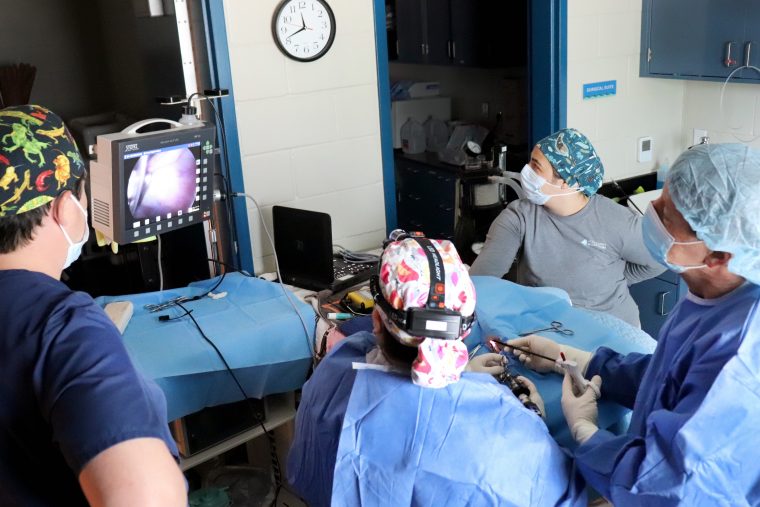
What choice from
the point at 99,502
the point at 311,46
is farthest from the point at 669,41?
the point at 99,502

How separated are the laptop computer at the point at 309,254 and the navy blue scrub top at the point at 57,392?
1440mm

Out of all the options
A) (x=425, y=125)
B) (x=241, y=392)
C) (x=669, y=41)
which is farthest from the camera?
(x=425, y=125)

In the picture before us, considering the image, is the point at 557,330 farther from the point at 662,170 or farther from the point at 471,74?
the point at 471,74

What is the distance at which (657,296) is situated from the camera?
3047 millimetres

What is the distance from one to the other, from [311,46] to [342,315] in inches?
41.7

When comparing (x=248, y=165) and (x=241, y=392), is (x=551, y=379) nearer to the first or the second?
(x=241, y=392)

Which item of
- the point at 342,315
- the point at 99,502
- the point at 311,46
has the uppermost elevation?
the point at 311,46

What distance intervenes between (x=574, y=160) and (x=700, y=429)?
1286 mm

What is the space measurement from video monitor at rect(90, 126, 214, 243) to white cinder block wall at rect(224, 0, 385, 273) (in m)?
0.65

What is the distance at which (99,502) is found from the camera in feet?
2.84

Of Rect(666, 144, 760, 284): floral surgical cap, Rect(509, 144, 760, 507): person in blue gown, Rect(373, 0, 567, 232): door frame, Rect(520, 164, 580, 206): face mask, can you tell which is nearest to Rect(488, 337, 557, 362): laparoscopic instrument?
Rect(509, 144, 760, 507): person in blue gown

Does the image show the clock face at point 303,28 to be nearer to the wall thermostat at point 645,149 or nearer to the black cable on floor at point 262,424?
the black cable on floor at point 262,424

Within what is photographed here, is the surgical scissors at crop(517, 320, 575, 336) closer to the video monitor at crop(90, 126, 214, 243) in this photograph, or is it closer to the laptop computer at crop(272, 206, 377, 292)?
the laptop computer at crop(272, 206, 377, 292)

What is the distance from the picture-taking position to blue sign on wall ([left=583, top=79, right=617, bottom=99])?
129 inches
